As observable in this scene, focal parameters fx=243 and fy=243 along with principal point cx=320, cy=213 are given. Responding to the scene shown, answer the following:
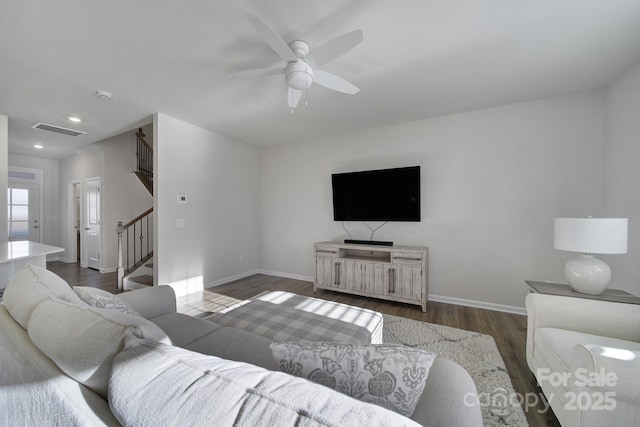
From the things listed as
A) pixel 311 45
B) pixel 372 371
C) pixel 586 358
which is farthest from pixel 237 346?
pixel 311 45

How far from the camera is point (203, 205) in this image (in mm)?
3994

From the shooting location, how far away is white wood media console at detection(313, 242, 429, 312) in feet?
10.4

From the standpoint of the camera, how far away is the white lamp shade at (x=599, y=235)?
1758mm

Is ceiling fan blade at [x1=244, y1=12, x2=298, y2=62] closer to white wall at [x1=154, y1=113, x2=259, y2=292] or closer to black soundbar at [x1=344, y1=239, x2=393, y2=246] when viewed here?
white wall at [x1=154, y1=113, x2=259, y2=292]

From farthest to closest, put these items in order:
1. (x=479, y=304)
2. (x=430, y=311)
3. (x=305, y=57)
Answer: (x=479, y=304) → (x=430, y=311) → (x=305, y=57)

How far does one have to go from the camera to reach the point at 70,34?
187cm

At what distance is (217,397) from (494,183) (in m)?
3.68

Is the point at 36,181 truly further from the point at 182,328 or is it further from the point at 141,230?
the point at 182,328

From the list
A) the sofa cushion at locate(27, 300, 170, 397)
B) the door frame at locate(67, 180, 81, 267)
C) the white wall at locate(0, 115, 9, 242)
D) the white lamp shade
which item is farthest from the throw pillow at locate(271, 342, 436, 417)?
the door frame at locate(67, 180, 81, 267)

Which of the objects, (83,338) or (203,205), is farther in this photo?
(203,205)

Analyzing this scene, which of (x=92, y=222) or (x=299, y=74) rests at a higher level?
(x=299, y=74)

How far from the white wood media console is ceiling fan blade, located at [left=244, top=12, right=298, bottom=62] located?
2.56 meters

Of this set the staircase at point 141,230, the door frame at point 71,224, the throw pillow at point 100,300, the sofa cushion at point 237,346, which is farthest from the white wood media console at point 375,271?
the door frame at point 71,224

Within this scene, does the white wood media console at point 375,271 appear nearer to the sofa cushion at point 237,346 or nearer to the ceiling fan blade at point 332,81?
the ceiling fan blade at point 332,81
